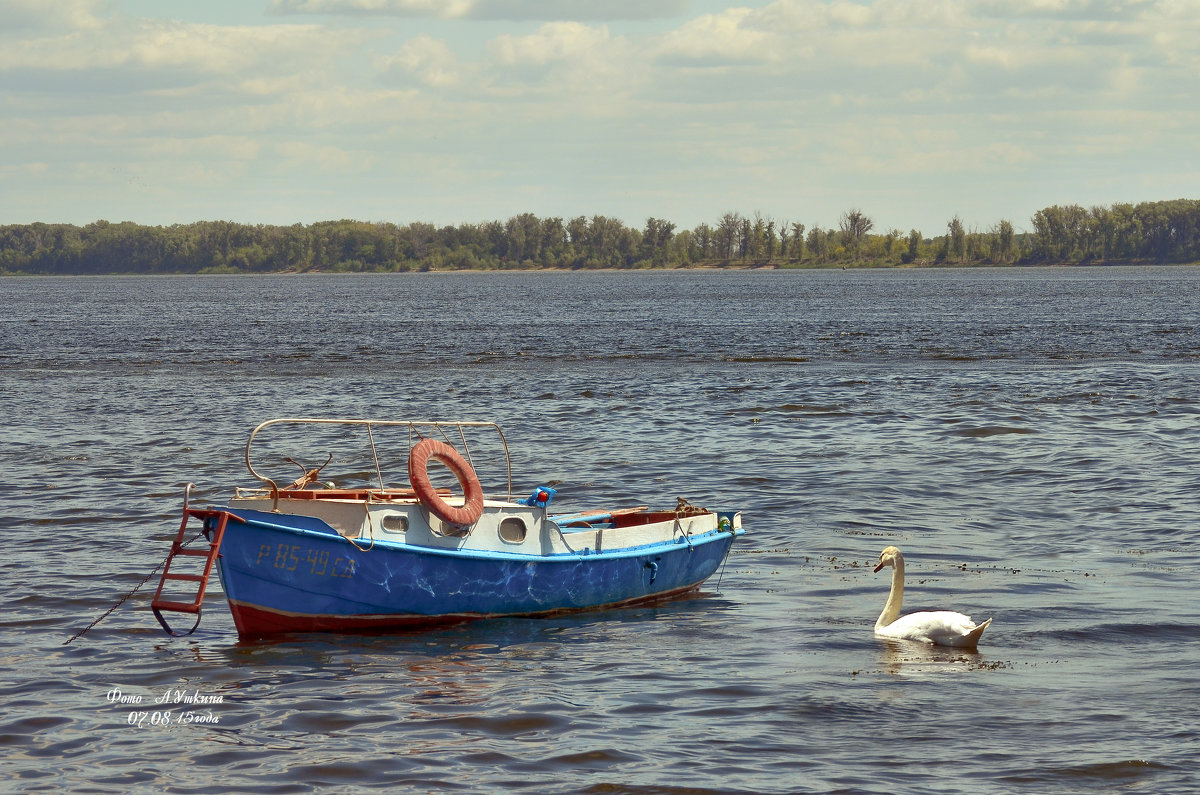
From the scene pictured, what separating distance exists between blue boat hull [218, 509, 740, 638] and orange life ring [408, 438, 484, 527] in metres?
0.47

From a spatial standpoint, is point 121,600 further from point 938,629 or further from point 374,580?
point 938,629

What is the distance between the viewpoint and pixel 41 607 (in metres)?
17.4

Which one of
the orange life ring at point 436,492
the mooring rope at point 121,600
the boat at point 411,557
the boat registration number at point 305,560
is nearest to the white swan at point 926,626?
the boat at point 411,557

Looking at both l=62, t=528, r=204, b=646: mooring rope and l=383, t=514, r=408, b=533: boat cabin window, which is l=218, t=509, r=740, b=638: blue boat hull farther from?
l=62, t=528, r=204, b=646: mooring rope

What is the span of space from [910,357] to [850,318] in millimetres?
35200

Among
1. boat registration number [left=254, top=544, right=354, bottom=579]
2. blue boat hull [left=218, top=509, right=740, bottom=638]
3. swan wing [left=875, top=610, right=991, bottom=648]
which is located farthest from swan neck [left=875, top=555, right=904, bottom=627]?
boat registration number [left=254, top=544, right=354, bottom=579]

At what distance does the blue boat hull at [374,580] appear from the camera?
51.1 ft

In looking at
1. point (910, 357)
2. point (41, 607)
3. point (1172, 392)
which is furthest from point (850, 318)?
point (41, 607)

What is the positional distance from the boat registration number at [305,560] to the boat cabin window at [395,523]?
62 cm

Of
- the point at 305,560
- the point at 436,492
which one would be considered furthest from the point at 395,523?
the point at 305,560

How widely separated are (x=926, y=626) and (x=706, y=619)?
318 centimetres

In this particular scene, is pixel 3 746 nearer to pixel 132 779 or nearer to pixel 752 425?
pixel 132 779

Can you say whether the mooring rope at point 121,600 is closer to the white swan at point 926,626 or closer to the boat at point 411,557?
the boat at point 411,557

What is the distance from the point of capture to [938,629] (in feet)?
50.1
